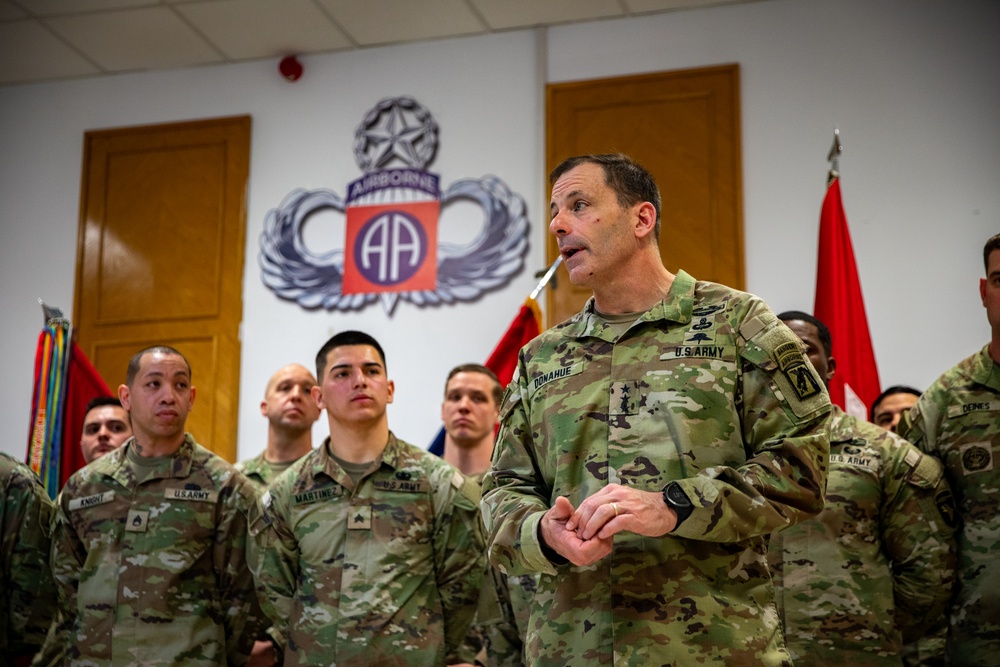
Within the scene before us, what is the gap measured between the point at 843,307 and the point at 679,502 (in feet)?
11.4

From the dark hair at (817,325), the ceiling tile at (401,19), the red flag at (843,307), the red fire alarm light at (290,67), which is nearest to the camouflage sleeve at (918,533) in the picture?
the dark hair at (817,325)

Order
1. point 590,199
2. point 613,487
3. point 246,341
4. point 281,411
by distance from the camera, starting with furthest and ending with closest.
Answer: point 246,341 < point 281,411 < point 590,199 < point 613,487

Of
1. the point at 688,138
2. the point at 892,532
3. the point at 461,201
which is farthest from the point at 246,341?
the point at 892,532

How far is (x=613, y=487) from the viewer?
1811 millimetres

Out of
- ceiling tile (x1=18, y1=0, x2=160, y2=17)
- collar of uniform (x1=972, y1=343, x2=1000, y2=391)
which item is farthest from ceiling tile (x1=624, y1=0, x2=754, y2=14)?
collar of uniform (x1=972, y1=343, x2=1000, y2=391)

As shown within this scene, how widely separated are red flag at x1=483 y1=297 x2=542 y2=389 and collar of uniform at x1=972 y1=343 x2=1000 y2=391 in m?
2.52

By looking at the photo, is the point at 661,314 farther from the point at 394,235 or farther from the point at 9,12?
the point at 9,12

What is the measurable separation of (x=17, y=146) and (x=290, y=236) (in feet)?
6.90

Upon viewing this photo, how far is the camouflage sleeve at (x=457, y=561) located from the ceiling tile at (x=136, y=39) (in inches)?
157

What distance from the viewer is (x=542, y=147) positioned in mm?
6090

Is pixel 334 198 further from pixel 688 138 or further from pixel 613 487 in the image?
pixel 613 487

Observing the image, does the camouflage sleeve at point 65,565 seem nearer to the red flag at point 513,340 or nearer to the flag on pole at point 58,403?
the flag on pole at point 58,403

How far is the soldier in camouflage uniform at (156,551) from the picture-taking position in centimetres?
349

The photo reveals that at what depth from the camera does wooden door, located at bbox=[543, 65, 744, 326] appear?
5.73 metres
